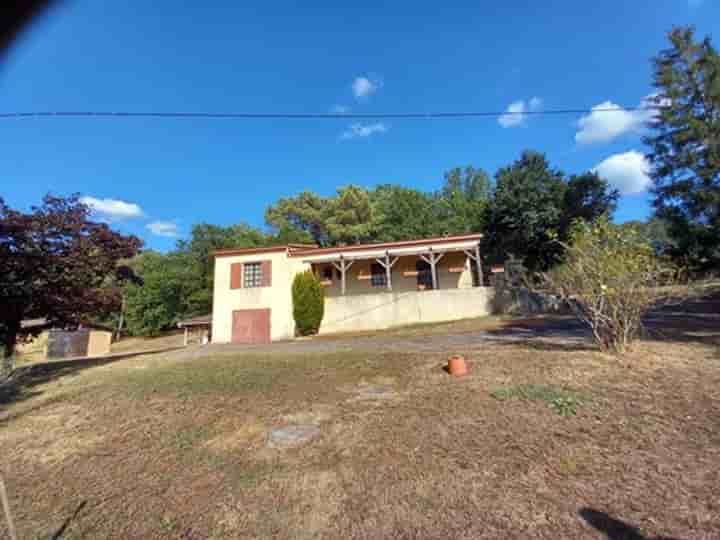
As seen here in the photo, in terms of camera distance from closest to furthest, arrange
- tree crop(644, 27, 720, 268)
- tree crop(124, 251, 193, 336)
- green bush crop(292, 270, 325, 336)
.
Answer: tree crop(644, 27, 720, 268) → green bush crop(292, 270, 325, 336) → tree crop(124, 251, 193, 336)

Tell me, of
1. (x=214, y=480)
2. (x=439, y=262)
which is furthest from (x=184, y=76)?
(x=439, y=262)

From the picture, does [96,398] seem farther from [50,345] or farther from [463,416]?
[50,345]

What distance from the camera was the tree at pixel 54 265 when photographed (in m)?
7.17

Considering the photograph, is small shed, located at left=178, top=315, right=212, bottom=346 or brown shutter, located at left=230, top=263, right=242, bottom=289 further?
small shed, located at left=178, top=315, right=212, bottom=346

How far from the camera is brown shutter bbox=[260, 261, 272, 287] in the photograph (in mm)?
16734

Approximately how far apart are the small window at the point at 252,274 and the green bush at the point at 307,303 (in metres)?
1.94

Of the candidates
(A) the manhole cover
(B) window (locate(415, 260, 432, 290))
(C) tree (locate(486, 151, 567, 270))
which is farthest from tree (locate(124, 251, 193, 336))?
(A) the manhole cover

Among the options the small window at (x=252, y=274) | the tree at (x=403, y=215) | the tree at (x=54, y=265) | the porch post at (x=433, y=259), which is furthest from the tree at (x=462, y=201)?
the tree at (x=54, y=265)

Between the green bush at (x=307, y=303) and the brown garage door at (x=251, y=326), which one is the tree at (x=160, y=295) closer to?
the brown garage door at (x=251, y=326)

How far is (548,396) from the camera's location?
15.3ft

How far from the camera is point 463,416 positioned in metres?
4.34

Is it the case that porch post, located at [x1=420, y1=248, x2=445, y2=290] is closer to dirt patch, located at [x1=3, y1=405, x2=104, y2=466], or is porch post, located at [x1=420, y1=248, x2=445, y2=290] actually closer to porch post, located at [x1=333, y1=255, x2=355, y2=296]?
porch post, located at [x1=333, y1=255, x2=355, y2=296]

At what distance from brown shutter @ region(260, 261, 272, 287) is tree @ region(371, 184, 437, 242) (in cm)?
1464

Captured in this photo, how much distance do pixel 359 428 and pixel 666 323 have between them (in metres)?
10.1
